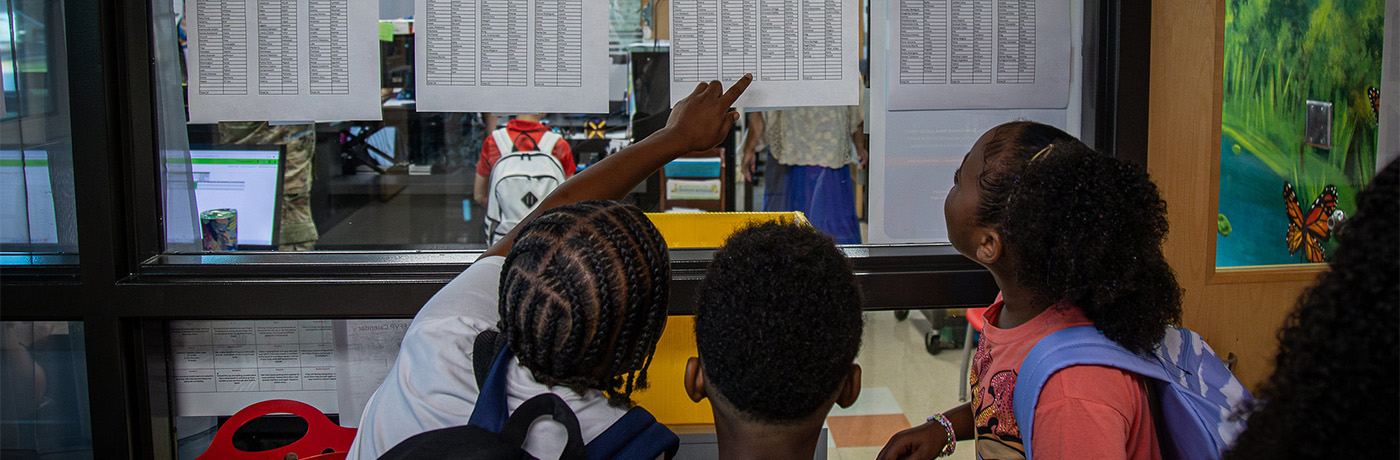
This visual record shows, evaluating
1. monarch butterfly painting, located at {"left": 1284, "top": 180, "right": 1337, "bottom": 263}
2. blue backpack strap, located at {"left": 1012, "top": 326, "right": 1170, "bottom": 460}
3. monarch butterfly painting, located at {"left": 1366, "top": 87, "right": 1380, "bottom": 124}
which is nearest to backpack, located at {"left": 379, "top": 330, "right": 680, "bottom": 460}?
blue backpack strap, located at {"left": 1012, "top": 326, "right": 1170, "bottom": 460}

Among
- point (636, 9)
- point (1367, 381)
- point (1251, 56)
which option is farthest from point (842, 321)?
point (1251, 56)

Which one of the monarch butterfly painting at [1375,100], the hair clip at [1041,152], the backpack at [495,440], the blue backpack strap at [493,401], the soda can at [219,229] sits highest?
the monarch butterfly painting at [1375,100]

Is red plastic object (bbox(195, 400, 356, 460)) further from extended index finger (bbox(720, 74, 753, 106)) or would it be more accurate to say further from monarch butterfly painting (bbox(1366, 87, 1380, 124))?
monarch butterfly painting (bbox(1366, 87, 1380, 124))

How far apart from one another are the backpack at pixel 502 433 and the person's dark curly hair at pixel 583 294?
0.03m

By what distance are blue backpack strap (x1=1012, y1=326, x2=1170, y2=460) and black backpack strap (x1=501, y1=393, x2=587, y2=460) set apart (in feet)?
1.83

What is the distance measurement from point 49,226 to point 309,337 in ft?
1.64

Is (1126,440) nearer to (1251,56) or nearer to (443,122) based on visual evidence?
(1251,56)

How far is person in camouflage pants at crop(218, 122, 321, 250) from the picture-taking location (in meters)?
1.78

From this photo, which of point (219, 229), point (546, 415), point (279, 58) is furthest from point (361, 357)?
point (546, 415)

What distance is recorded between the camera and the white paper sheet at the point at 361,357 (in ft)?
5.88

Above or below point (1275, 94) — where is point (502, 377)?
below

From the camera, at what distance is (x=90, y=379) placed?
1591 millimetres

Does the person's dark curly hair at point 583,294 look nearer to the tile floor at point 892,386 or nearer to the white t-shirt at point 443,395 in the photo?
the white t-shirt at point 443,395

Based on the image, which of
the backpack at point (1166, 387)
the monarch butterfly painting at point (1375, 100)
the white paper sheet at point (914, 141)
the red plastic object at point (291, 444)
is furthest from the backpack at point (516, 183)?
the monarch butterfly painting at point (1375, 100)
